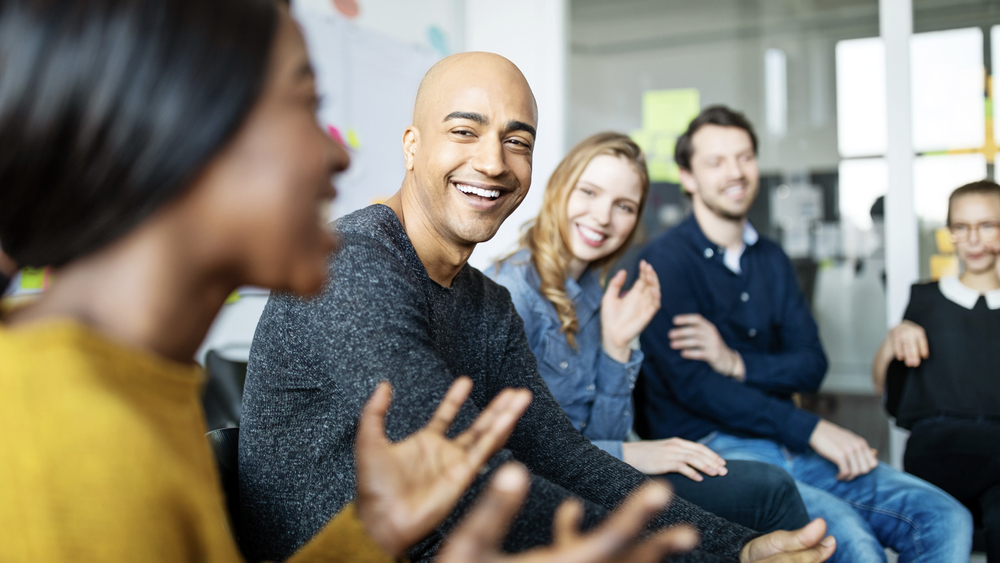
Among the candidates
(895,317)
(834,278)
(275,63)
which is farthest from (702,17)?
(275,63)

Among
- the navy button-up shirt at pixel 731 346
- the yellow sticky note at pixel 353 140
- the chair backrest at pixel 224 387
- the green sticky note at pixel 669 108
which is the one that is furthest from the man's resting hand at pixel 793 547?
the green sticky note at pixel 669 108

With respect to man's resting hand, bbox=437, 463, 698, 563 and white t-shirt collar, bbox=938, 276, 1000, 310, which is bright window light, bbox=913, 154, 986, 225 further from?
man's resting hand, bbox=437, 463, 698, 563

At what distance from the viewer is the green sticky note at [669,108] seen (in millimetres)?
4082

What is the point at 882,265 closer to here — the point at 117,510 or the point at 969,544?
the point at 969,544

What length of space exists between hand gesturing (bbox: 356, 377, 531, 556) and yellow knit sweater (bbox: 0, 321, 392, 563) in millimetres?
141

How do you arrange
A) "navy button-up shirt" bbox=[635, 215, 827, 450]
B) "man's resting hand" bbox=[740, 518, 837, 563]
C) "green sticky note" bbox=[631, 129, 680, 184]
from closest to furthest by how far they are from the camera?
1. "man's resting hand" bbox=[740, 518, 837, 563]
2. "navy button-up shirt" bbox=[635, 215, 827, 450]
3. "green sticky note" bbox=[631, 129, 680, 184]

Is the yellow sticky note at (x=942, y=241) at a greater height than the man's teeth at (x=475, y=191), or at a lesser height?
lesser

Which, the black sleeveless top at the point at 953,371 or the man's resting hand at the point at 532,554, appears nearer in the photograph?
the man's resting hand at the point at 532,554

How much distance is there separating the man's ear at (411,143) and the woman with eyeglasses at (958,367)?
169 cm

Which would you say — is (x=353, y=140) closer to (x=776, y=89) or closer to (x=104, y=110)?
(x=776, y=89)

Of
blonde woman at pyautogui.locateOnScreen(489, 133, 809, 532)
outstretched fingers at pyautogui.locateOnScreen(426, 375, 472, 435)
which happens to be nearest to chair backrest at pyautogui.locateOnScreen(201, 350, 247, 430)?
blonde woman at pyautogui.locateOnScreen(489, 133, 809, 532)

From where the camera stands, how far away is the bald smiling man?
35.6 inches

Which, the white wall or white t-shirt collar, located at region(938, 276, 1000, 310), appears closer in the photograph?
white t-shirt collar, located at region(938, 276, 1000, 310)

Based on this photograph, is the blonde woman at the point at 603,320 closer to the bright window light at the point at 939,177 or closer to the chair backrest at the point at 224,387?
the chair backrest at the point at 224,387
